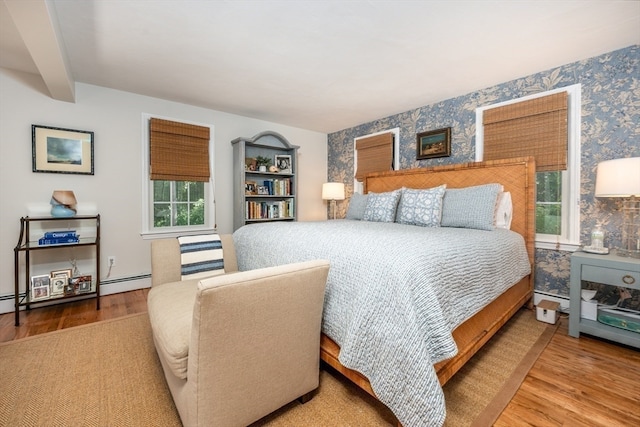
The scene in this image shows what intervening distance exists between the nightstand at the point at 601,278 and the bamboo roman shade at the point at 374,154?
2.34 meters

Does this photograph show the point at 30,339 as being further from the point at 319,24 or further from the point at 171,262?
the point at 319,24

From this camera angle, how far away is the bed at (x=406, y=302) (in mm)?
1098

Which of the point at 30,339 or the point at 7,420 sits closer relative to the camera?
the point at 7,420

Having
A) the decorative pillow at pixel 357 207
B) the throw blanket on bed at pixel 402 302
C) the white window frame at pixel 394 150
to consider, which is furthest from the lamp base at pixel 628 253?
the white window frame at pixel 394 150

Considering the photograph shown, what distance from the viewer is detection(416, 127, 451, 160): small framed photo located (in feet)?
10.9

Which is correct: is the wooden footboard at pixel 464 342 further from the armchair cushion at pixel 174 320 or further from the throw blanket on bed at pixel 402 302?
the armchair cushion at pixel 174 320

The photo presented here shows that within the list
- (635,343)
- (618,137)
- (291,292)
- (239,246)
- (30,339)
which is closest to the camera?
(291,292)

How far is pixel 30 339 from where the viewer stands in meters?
2.03

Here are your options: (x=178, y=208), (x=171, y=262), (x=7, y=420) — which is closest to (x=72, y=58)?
(x=178, y=208)

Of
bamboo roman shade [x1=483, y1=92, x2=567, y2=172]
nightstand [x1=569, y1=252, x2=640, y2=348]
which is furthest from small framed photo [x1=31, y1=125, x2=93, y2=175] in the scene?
nightstand [x1=569, y1=252, x2=640, y2=348]

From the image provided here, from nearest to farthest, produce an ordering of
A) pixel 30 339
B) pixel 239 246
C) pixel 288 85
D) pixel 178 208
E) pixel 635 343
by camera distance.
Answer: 1. pixel 635 343
2. pixel 30 339
3. pixel 239 246
4. pixel 288 85
5. pixel 178 208

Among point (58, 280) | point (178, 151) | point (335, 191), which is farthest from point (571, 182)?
point (58, 280)

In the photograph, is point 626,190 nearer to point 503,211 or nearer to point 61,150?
point 503,211

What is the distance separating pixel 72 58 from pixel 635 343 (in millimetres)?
4865
